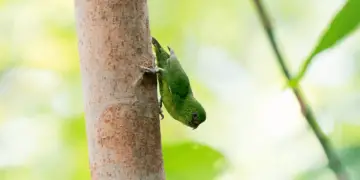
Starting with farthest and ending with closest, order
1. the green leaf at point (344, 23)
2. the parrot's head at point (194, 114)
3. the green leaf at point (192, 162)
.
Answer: the parrot's head at point (194, 114) < the green leaf at point (192, 162) < the green leaf at point (344, 23)

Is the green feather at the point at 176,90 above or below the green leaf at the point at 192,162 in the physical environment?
above

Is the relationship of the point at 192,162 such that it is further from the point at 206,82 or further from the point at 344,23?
the point at 206,82

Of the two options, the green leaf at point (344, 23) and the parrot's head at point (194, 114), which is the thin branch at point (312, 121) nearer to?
the green leaf at point (344, 23)

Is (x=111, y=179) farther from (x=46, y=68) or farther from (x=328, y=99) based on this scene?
(x=46, y=68)

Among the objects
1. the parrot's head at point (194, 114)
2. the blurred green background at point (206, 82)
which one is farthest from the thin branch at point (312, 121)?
the blurred green background at point (206, 82)

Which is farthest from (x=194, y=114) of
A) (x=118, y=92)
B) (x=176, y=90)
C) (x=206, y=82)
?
(x=206, y=82)

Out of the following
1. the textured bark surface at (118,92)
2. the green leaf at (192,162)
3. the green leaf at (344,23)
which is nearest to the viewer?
the green leaf at (344,23)

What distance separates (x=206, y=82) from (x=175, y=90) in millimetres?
1021

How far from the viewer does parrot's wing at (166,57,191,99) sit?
816 millimetres

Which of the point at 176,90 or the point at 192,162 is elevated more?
the point at 176,90

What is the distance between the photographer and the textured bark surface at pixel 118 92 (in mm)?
601

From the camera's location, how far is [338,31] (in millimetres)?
366

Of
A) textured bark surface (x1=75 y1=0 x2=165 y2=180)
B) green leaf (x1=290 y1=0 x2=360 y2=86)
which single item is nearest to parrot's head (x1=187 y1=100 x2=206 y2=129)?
textured bark surface (x1=75 y1=0 x2=165 y2=180)

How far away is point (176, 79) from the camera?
0.83 meters
